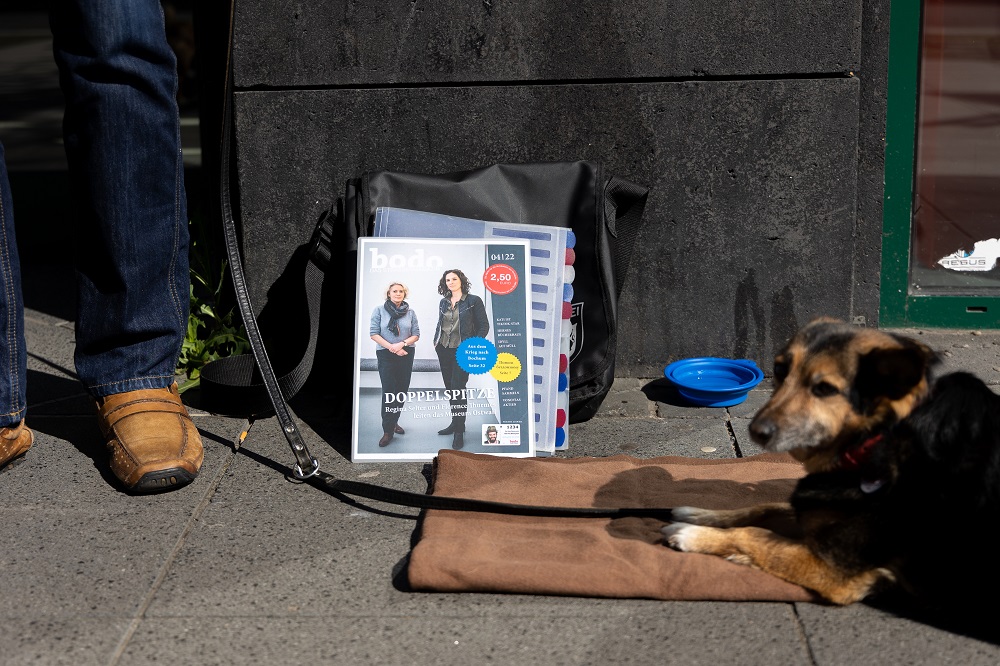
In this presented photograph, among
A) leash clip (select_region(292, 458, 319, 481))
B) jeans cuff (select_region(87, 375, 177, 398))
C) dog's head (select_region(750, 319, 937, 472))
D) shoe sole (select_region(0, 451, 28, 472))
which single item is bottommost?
shoe sole (select_region(0, 451, 28, 472))

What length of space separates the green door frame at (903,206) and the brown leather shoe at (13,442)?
3.40 meters

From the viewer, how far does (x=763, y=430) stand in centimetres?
254

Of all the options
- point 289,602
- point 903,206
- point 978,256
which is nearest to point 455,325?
point 289,602

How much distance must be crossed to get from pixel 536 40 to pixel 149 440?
6.56 ft

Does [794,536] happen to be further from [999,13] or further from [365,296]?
[999,13]

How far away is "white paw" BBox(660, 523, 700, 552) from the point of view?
271 cm

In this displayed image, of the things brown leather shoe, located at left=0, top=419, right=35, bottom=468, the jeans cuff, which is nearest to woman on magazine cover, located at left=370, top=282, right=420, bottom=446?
the jeans cuff

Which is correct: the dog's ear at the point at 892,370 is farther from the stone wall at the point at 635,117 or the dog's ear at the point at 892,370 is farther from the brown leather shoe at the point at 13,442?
the brown leather shoe at the point at 13,442

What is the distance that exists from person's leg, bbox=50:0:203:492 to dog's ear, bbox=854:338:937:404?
6.69 feet

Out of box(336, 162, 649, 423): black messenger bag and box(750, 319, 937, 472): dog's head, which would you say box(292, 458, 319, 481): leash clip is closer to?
box(336, 162, 649, 423): black messenger bag

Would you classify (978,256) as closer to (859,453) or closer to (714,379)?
(714,379)

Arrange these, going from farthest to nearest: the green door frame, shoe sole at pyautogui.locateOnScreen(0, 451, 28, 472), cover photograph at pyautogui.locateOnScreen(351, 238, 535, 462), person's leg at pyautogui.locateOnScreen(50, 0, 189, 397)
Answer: the green door frame < cover photograph at pyautogui.locateOnScreen(351, 238, 535, 462) < shoe sole at pyautogui.locateOnScreen(0, 451, 28, 472) < person's leg at pyautogui.locateOnScreen(50, 0, 189, 397)

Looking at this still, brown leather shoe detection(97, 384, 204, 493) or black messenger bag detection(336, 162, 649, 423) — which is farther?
black messenger bag detection(336, 162, 649, 423)

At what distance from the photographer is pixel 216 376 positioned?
3.90 m
